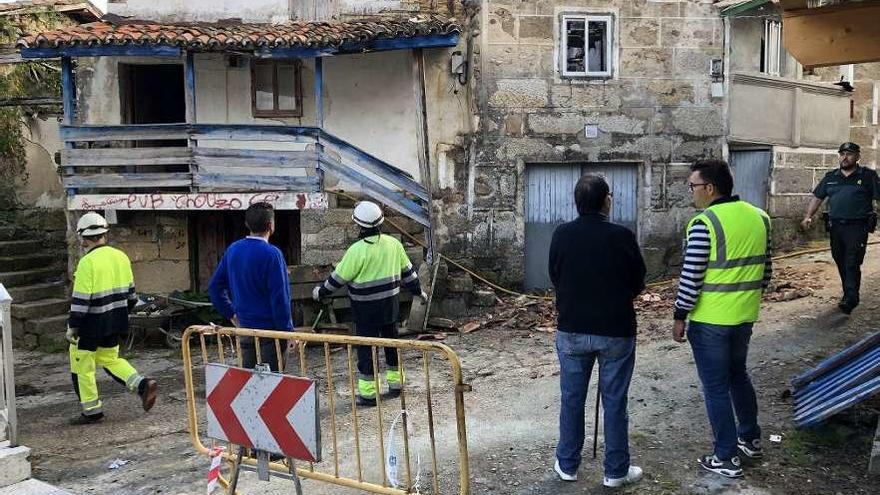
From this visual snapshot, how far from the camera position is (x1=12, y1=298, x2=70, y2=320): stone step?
33.4ft

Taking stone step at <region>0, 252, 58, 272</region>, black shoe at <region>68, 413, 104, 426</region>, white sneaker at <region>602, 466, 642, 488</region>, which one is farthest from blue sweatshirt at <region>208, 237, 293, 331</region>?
stone step at <region>0, 252, 58, 272</region>

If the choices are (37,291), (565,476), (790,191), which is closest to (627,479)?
(565,476)

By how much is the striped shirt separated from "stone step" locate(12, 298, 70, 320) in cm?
931

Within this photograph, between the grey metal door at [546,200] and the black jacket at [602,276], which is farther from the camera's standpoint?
the grey metal door at [546,200]

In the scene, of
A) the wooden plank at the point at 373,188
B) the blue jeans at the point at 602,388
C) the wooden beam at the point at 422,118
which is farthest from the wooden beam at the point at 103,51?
the blue jeans at the point at 602,388

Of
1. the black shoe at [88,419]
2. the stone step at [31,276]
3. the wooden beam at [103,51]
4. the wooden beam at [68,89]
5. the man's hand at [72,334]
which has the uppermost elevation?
the wooden beam at [103,51]

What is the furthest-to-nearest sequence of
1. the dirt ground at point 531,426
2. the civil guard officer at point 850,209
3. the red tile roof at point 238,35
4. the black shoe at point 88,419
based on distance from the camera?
1. the red tile roof at point 238,35
2. the civil guard officer at point 850,209
3. the black shoe at point 88,419
4. the dirt ground at point 531,426

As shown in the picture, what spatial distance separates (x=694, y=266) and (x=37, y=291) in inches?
393

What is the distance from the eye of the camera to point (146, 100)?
1233 centimetres

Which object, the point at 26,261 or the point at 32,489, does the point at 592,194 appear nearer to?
the point at 32,489

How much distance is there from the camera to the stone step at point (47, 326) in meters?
10.1

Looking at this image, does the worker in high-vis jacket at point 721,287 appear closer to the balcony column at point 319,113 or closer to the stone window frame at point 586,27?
the balcony column at point 319,113

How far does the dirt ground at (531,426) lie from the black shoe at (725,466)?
0.16ft

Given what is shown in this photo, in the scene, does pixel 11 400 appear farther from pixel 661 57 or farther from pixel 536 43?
pixel 661 57
